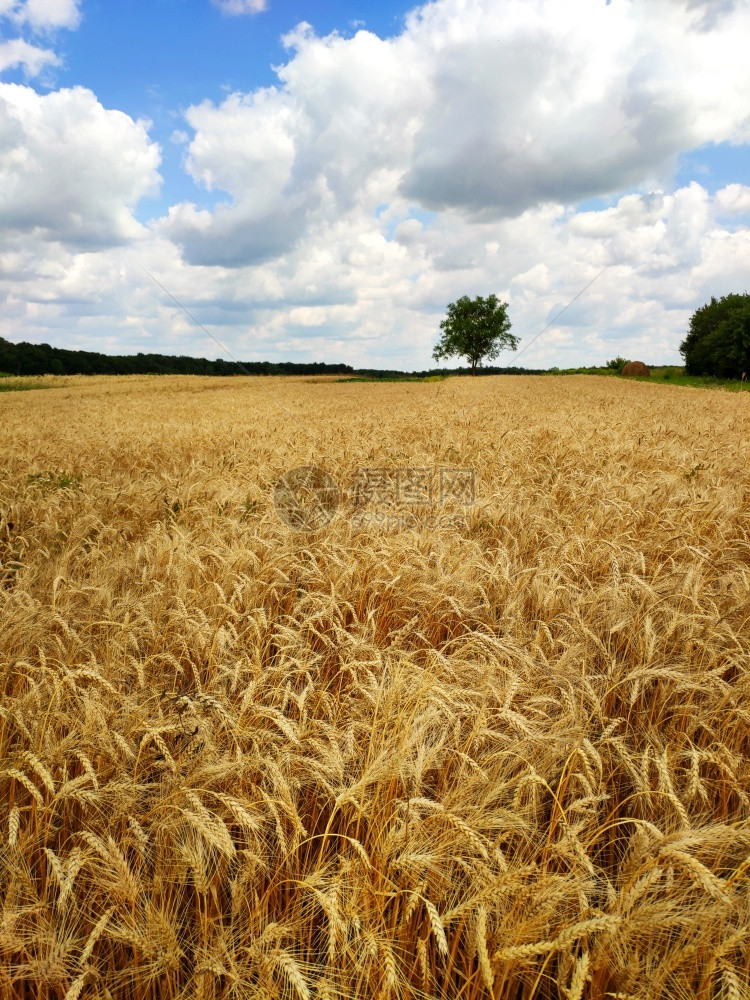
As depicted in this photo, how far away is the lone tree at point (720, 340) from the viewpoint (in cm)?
3975

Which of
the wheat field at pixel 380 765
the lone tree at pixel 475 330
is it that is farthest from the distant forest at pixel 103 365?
the wheat field at pixel 380 765

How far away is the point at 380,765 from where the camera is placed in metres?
1.58

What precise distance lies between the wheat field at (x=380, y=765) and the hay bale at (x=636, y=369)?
60235mm

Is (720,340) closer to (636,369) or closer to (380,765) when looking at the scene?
(636,369)

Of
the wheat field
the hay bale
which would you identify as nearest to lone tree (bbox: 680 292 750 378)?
the hay bale

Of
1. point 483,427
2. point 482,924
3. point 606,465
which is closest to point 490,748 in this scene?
point 482,924

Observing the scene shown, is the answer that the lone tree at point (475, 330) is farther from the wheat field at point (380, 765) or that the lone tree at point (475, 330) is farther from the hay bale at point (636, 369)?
the wheat field at point (380, 765)

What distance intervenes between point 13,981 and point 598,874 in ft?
5.42

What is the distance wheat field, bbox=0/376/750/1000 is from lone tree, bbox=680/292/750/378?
44.9 m

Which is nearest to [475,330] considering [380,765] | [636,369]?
[636,369]

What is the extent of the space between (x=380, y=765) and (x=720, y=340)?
2030 inches

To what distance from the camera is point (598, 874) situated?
168cm

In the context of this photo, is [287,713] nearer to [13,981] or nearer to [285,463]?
[13,981]

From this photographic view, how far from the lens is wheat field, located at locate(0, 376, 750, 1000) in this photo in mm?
1276
